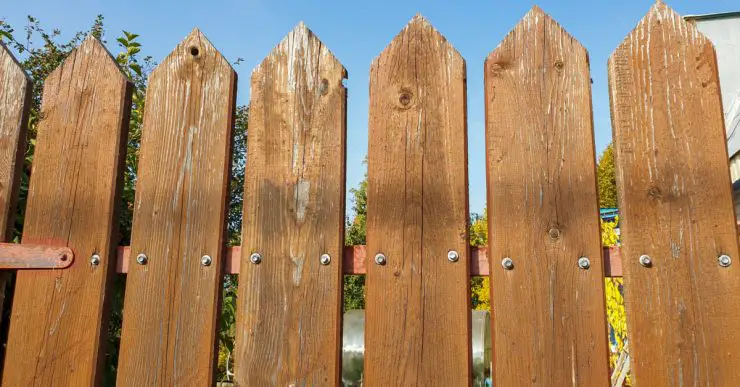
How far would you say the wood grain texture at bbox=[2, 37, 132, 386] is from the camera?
151 cm

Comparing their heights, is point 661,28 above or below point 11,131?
above

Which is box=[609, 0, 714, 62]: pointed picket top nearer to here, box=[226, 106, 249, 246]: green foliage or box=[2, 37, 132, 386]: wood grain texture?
box=[2, 37, 132, 386]: wood grain texture

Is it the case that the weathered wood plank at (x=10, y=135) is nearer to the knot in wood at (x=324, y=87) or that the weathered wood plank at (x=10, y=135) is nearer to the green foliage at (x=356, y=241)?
the knot in wood at (x=324, y=87)

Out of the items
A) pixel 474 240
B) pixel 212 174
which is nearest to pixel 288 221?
pixel 212 174

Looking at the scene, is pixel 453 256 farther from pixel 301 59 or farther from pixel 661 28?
pixel 661 28

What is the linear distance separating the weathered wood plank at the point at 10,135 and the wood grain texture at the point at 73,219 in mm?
74

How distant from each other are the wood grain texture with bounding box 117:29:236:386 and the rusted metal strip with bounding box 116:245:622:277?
0.12 ft

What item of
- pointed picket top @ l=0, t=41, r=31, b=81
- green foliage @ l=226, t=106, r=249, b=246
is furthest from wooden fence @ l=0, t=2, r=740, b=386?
green foliage @ l=226, t=106, r=249, b=246

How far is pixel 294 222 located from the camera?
57.7 inches

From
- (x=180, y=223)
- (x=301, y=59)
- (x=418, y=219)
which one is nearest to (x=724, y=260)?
(x=418, y=219)

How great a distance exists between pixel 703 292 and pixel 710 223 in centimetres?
16

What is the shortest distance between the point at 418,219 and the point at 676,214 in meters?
0.60

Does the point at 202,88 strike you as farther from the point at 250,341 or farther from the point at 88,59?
the point at 250,341

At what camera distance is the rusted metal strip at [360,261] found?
1.36 metres
